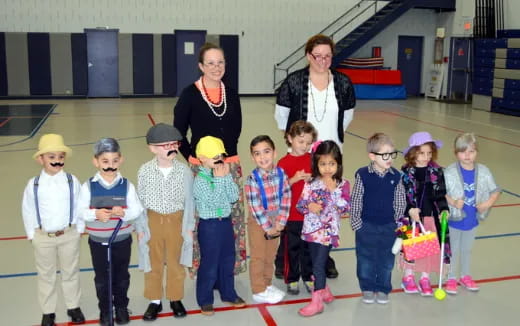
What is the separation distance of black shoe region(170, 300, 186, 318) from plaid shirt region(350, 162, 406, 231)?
1398 millimetres

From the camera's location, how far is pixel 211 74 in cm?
395

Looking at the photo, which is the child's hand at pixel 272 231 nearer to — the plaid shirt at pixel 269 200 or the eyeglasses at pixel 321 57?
the plaid shirt at pixel 269 200

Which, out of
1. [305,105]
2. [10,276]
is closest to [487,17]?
[305,105]

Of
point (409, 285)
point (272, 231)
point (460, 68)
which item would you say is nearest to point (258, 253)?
point (272, 231)

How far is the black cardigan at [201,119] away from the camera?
402 cm

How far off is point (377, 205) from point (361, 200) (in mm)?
120

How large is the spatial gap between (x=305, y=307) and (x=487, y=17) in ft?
55.7

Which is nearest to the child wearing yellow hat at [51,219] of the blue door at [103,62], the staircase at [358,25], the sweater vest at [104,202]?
the sweater vest at [104,202]

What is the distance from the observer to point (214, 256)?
383 centimetres

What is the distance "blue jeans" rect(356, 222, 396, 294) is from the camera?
155 inches

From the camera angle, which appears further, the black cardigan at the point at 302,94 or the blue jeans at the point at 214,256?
the black cardigan at the point at 302,94

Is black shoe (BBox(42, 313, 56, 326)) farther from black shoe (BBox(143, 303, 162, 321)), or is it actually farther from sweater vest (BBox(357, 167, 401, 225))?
sweater vest (BBox(357, 167, 401, 225))

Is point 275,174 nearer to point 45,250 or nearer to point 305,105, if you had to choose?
point 305,105

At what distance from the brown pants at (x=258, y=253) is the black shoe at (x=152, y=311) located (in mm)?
725
